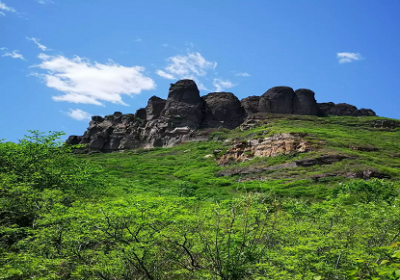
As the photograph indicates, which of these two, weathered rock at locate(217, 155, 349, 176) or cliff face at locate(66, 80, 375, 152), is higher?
cliff face at locate(66, 80, 375, 152)

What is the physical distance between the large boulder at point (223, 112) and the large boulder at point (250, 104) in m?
1.69

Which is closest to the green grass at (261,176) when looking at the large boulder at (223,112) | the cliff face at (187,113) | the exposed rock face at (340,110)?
the cliff face at (187,113)

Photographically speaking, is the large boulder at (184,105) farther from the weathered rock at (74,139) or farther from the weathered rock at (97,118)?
the weathered rock at (74,139)

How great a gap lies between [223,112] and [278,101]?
16.3m

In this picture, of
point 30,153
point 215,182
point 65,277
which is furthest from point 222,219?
point 215,182

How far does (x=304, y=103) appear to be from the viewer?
319 ft

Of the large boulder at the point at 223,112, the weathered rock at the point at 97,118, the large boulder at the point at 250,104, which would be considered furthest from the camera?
the weathered rock at the point at 97,118

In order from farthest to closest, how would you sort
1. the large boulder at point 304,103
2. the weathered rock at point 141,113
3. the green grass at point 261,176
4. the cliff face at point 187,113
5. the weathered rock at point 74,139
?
1. the weathered rock at point 141,113
2. the weathered rock at point 74,139
3. the large boulder at point 304,103
4. the cliff face at point 187,113
5. the green grass at point 261,176

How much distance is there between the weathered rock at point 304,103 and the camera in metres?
96.5

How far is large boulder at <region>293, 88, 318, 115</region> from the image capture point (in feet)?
317

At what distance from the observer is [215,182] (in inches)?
1412

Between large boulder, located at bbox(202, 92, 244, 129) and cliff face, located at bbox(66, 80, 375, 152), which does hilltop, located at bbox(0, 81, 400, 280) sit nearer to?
cliff face, located at bbox(66, 80, 375, 152)

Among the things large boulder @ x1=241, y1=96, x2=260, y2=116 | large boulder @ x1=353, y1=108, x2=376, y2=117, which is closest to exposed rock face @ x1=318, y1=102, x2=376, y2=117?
large boulder @ x1=353, y1=108, x2=376, y2=117

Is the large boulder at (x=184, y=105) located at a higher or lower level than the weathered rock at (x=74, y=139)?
higher
